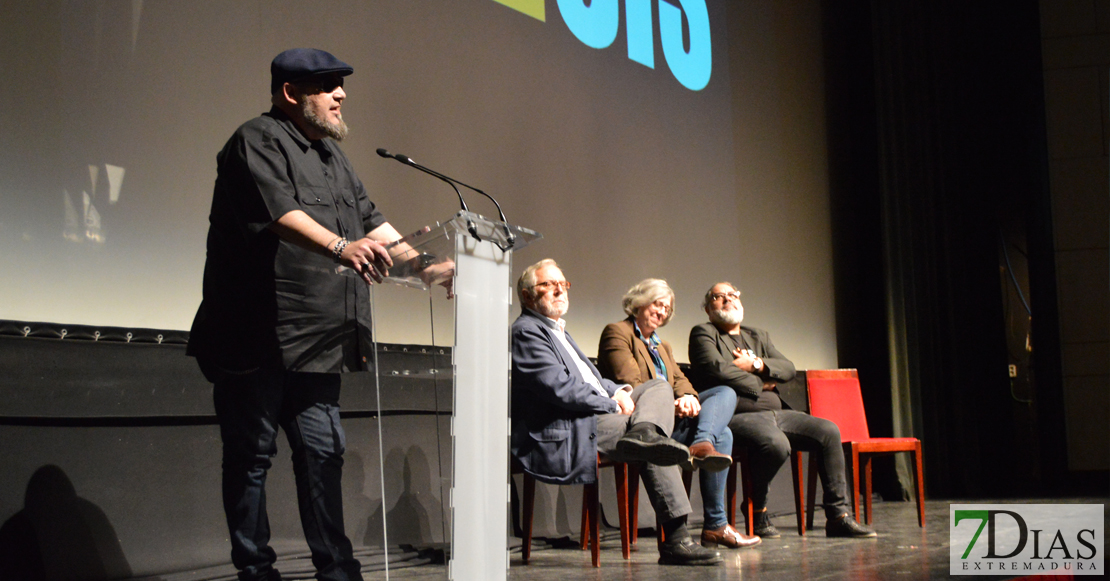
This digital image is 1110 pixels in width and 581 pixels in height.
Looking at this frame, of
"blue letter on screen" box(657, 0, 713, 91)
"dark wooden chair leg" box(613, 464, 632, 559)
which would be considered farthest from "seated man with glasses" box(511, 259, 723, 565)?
"blue letter on screen" box(657, 0, 713, 91)

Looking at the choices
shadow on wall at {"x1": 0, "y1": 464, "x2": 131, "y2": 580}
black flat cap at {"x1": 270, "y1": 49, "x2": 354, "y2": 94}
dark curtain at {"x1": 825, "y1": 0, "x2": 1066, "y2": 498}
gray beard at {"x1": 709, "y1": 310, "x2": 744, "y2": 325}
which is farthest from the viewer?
dark curtain at {"x1": 825, "y1": 0, "x2": 1066, "y2": 498}

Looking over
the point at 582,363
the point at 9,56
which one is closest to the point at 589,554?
the point at 582,363

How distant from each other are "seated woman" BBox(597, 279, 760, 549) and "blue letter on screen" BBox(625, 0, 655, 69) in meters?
1.25

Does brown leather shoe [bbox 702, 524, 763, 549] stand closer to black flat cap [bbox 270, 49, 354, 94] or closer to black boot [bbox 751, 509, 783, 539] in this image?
black boot [bbox 751, 509, 783, 539]

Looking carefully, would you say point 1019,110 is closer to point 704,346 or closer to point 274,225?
point 704,346

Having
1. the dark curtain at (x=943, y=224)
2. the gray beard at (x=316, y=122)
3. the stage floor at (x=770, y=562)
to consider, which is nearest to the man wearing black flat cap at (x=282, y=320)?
the gray beard at (x=316, y=122)

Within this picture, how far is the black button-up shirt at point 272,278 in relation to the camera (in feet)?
5.90

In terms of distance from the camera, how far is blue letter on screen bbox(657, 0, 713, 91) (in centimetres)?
449

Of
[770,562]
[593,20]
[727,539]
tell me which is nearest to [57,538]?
[770,562]

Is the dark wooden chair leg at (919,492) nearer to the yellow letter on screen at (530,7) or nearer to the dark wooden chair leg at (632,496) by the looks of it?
the dark wooden chair leg at (632,496)

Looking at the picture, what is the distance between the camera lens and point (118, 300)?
2.52m

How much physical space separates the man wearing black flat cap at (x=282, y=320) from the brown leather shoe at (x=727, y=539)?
6.28 ft

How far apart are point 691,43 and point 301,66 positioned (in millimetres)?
3089

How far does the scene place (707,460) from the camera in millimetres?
3064
